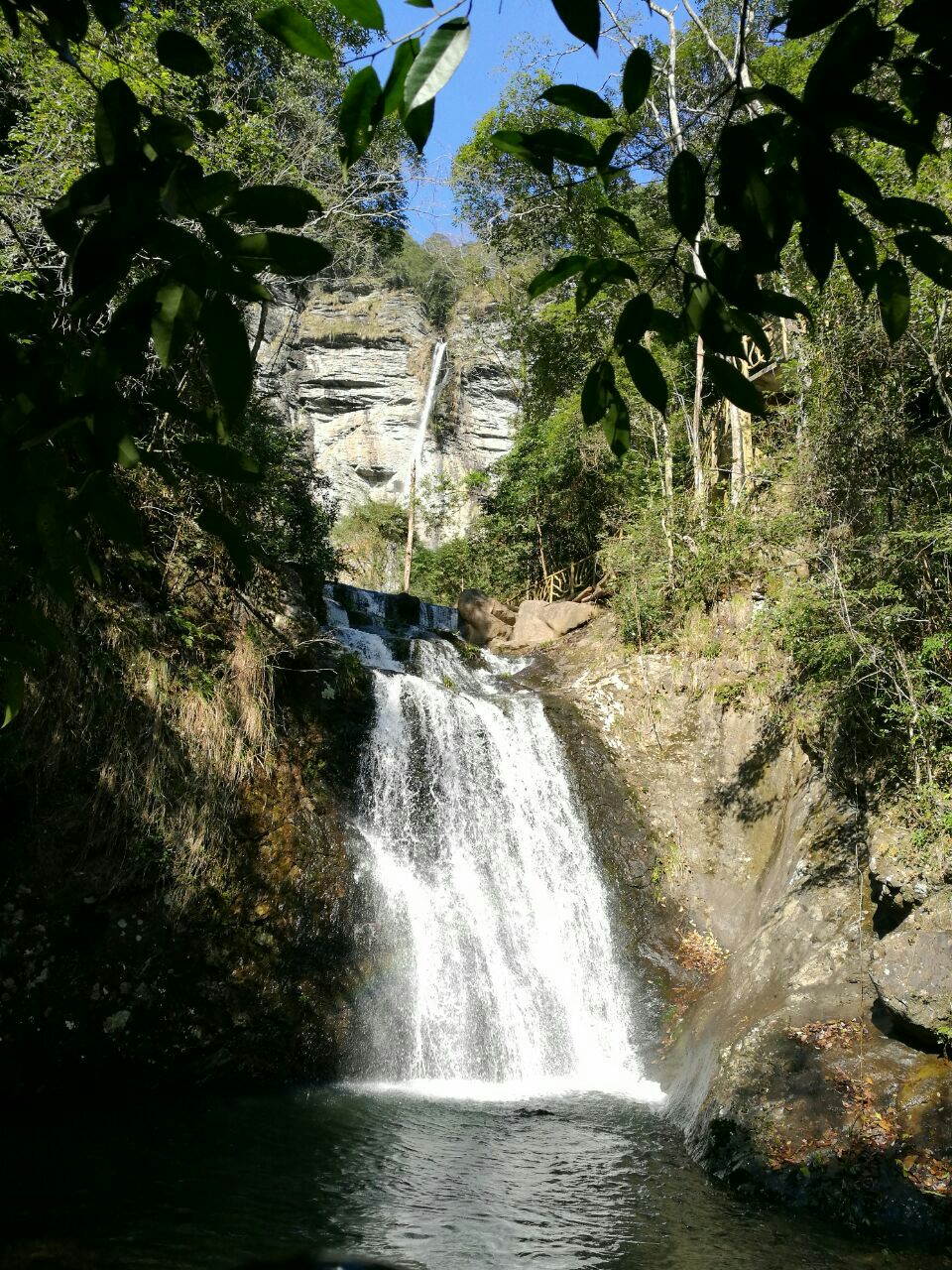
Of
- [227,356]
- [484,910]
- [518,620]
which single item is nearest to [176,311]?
[227,356]

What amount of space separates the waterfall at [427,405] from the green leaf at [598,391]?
31188 mm

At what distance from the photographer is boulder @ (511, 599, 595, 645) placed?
586 inches

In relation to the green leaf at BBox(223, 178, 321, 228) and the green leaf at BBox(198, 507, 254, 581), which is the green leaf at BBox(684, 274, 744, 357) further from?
the green leaf at BBox(198, 507, 254, 581)

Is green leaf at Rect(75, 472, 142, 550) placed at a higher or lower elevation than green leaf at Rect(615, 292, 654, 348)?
lower

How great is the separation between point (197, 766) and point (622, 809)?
16.5 feet

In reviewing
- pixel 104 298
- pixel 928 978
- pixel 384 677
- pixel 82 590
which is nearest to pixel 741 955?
pixel 928 978

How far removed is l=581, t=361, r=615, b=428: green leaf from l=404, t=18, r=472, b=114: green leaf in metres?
0.50

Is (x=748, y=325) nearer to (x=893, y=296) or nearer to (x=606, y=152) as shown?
(x=893, y=296)

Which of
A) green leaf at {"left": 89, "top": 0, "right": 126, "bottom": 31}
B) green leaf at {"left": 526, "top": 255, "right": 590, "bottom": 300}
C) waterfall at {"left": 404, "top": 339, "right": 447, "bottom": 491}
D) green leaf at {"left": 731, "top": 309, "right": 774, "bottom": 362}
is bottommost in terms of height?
green leaf at {"left": 731, "top": 309, "right": 774, "bottom": 362}

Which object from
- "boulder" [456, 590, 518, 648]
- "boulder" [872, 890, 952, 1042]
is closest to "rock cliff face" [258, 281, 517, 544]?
"boulder" [456, 590, 518, 648]

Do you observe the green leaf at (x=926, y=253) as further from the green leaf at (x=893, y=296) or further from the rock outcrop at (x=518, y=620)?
the rock outcrop at (x=518, y=620)

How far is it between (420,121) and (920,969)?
5.81 meters

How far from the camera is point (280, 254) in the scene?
0.98 meters

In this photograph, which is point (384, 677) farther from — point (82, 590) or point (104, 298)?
point (104, 298)
